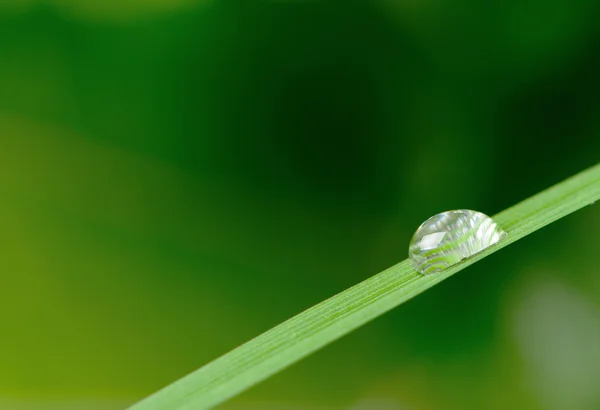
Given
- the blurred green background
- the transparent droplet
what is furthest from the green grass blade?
the blurred green background

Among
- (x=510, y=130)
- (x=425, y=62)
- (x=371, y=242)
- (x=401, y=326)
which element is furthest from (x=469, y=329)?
(x=425, y=62)

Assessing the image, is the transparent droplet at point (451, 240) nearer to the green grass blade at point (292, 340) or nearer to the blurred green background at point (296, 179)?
the green grass blade at point (292, 340)

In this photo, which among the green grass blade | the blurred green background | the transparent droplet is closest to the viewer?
the green grass blade

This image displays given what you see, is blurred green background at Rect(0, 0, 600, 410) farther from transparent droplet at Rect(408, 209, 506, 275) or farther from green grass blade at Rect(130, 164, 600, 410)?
green grass blade at Rect(130, 164, 600, 410)

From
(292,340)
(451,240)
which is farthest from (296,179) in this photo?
(292,340)

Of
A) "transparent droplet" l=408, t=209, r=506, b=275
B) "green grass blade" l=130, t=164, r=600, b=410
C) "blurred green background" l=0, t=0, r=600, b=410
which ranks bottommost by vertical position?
"green grass blade" l=130, t=164, r=600, b=410

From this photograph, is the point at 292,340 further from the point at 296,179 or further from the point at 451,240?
the point at 296,179
